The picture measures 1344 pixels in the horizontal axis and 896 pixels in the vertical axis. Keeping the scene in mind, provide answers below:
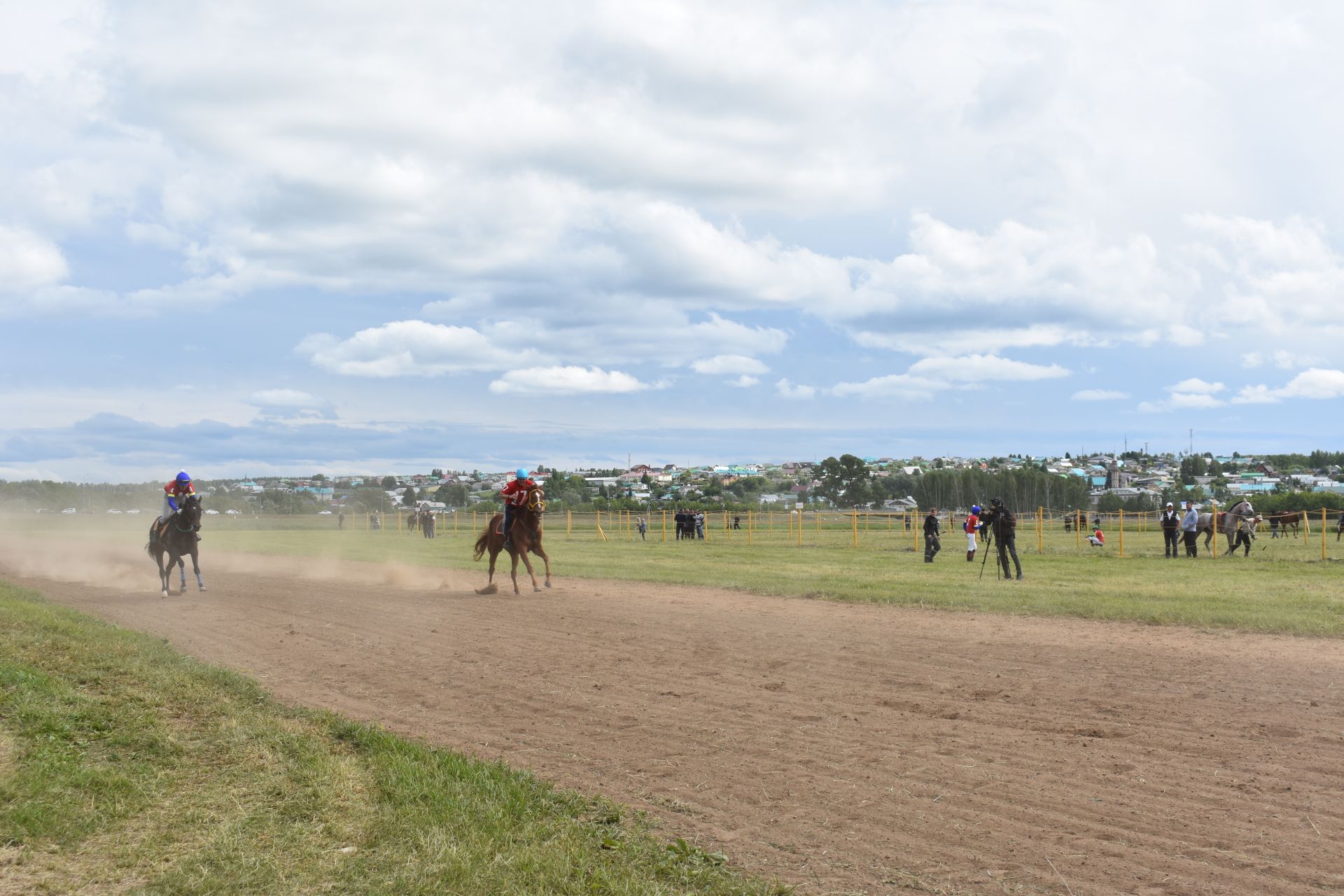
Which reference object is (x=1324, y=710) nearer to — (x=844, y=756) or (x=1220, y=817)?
(x=1220, y=817)

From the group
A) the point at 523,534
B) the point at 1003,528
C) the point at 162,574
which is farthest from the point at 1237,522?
the point at 162,574

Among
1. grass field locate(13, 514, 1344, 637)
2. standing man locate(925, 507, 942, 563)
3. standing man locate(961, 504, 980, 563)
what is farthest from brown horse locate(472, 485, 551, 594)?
standing man locate(961, 504, 980, 563)

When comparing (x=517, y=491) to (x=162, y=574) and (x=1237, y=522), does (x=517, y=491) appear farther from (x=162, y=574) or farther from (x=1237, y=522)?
(x=1237, y=522)

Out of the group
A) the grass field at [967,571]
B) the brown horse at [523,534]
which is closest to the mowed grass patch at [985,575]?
the grass field at [967,571]

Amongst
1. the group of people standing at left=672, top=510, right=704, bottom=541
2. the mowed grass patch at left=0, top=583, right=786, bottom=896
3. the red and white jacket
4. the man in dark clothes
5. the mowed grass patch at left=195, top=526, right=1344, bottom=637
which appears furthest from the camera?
the group of people standing at left=672, top=510, right=704, bottom=541

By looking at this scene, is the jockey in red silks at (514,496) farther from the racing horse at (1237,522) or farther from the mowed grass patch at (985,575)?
the racing horse at (1237,522)

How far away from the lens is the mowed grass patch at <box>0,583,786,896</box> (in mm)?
5488

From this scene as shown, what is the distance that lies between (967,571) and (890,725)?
17797 mm

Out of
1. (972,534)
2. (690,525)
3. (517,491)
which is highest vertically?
(517,491)

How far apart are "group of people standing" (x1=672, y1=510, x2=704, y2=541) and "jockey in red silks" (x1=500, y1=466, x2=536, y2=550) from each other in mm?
27791

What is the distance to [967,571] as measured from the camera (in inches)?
1019

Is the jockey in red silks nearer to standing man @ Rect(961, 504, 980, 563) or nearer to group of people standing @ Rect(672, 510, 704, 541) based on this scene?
standing man @ Rect(961, 504, 980, 563)

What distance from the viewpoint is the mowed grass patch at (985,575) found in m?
16.9

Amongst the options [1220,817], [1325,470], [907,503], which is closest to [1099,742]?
[1220,817]
